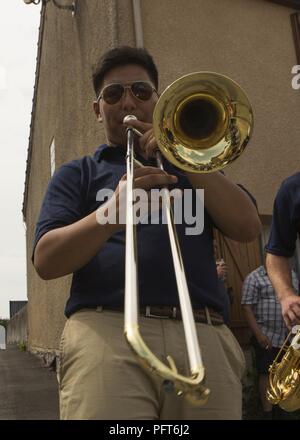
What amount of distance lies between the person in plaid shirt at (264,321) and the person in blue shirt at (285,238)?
5.48 feet

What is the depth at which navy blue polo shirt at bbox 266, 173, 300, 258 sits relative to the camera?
2533 mm

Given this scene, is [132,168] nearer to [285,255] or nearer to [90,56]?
[285,255]

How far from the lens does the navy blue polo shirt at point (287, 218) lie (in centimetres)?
253

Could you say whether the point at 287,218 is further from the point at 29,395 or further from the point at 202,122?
the point at 29,395

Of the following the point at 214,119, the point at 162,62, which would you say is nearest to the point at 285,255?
the point at 214,119

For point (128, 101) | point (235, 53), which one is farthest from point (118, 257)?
point (235, 53)

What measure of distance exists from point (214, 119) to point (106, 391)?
0.99 metres

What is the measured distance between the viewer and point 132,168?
165 centimetres

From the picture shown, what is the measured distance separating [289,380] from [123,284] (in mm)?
1336

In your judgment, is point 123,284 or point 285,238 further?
point 285,238

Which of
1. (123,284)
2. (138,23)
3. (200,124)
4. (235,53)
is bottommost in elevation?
(123,284)

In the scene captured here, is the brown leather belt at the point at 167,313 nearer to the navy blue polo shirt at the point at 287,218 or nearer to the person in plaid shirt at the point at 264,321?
the navy blue polo shirt at the point at 287,218

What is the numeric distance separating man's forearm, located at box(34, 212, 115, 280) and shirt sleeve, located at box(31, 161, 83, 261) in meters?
0.06

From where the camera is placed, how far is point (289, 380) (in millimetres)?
2564
